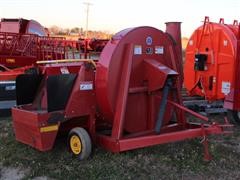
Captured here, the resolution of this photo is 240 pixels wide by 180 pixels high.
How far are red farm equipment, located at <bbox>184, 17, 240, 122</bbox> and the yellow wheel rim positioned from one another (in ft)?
10.6

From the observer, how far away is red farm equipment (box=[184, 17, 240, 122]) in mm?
7000

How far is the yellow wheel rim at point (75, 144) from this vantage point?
486 centimetres

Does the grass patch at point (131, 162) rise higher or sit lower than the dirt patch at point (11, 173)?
higher

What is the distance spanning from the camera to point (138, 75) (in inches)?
200

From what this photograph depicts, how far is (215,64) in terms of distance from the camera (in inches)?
296

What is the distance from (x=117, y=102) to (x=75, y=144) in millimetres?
752

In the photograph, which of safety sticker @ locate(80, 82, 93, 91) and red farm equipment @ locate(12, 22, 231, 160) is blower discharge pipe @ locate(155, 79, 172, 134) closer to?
red farm equipment @ locate(12, 22, 231, 160)

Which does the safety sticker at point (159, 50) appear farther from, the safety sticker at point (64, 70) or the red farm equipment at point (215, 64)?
the red farm equipment at point (215, 64)

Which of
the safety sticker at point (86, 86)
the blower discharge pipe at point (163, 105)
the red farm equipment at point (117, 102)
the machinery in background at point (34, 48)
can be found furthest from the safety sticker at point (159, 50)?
the machinery in background at point (34, 48)

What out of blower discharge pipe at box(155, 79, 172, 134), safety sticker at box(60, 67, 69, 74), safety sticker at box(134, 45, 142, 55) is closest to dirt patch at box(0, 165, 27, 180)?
safety sticker at box(60, 67, 69, 74)

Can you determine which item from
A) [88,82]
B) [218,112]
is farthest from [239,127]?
[88,82]

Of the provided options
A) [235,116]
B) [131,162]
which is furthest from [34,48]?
[131,162]

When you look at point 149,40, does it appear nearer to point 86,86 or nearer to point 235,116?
point 86,86

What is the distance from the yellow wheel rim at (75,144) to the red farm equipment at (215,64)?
322cm
